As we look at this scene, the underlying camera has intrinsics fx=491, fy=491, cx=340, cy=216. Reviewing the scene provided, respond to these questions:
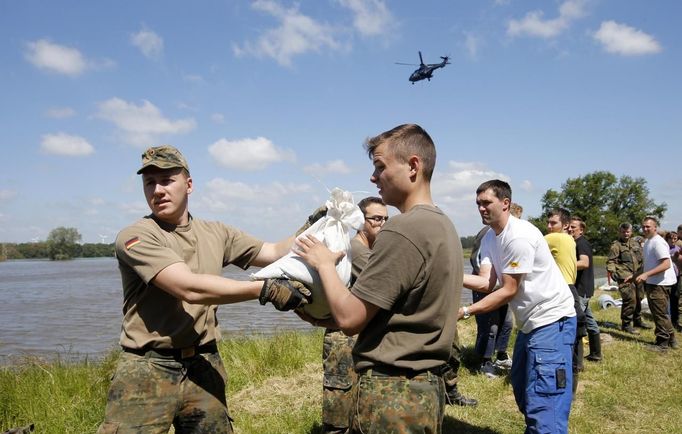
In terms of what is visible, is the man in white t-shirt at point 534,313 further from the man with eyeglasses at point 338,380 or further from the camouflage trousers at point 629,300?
the camouflage trousers at point 629,300

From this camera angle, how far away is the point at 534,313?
390cm

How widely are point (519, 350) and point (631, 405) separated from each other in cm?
292

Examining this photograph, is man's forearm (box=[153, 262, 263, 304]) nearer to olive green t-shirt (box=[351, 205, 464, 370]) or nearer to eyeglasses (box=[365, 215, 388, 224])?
olive green t-shirt (box=[351, 205, 464, 370])

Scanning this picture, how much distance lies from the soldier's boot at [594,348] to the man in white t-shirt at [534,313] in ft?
14.4

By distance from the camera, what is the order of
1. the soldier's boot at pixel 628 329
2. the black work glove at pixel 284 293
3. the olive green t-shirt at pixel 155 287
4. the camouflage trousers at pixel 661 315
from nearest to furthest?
the black work glove at pixel 284 293 → the olive green t-shirt at pixel 155 287 → the camouflage trousers at pixel 661 315 → the soldier's boot at pixel 628 329

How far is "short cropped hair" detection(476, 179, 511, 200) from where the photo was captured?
4242mm

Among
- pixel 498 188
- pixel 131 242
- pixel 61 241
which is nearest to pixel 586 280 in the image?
pixel 498 188

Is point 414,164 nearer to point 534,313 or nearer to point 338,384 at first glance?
point 534,313

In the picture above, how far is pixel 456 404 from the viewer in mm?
5902

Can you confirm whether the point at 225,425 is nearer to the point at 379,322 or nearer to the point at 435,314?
the point at 379,322

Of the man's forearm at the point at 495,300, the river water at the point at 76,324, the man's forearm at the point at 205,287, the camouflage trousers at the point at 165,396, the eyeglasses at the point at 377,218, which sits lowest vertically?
the river water at the point at 76,324

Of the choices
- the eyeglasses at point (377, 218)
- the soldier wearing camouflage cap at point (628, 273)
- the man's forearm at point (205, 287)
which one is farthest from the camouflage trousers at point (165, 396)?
the soldier wearing camouflage cap at point (628, 273)

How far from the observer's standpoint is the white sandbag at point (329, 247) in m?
2.60

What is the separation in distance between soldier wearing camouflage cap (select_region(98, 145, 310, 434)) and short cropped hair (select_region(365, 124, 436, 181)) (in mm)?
862
